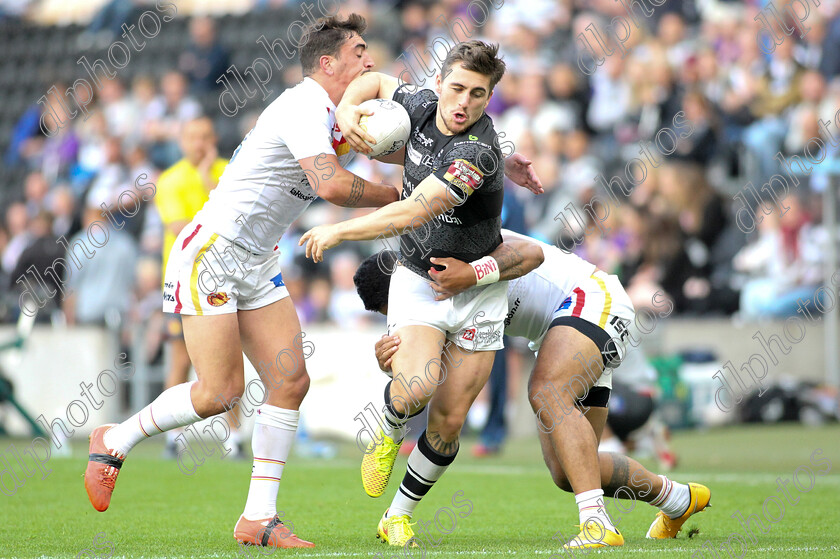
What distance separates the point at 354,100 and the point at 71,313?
9.42 m

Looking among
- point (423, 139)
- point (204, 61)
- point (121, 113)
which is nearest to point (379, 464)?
point (423, 139)

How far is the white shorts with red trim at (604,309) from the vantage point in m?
5.39

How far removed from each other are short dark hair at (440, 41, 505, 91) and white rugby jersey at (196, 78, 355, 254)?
26.8 inches

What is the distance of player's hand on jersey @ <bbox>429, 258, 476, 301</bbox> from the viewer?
507 cm

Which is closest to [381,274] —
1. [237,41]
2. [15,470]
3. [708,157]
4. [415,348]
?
[415,348]

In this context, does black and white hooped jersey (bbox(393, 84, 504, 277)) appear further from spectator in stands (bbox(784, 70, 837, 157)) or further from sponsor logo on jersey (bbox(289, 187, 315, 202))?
spectator in stands (bbox(784, 70, 837, 157))

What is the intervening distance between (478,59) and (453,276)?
3.24ft

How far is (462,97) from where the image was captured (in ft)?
16.3

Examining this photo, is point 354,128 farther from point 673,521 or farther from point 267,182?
point 673,521

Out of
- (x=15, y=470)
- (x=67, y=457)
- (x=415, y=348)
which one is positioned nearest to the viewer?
(x=415, y=348)

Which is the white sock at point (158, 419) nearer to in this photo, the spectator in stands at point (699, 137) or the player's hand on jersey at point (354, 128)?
the player's hand on jersey at point (354, 128)

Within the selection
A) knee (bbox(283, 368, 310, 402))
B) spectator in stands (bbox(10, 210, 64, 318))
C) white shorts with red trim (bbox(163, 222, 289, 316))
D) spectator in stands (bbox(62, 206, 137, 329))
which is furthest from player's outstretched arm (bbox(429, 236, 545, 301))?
spectator in stands (bbox(10, 210, 64, 318))

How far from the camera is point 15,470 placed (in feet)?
Answer: 28.8

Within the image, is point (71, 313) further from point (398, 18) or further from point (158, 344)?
point (398, 18)
